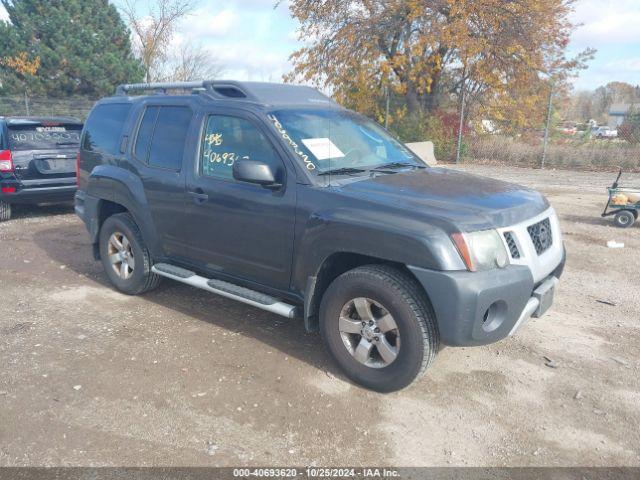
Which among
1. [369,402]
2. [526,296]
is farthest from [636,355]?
[369,402]

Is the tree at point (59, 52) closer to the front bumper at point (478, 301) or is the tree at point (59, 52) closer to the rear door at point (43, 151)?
the rear door at point (43, 151)

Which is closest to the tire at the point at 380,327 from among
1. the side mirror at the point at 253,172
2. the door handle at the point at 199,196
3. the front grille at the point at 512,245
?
the front grille at the point at 512,245

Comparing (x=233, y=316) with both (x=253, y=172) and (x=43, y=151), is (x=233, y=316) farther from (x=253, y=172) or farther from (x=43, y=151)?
(x=43, y=151)

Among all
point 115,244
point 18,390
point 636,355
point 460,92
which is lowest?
point 18,390

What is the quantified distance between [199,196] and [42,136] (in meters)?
5.60

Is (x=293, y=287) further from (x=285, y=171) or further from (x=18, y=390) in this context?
(x=18, y=390)

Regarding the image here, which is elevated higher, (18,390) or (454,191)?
(454,191)

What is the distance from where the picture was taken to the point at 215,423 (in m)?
3.21

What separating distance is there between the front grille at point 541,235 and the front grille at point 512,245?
0.24 metres

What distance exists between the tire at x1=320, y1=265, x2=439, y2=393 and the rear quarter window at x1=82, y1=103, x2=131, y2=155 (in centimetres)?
294

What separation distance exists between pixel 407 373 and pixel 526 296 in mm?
885

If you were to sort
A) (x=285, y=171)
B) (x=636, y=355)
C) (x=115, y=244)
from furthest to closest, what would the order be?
(x=115, y=244), (x=636, y=355), (x=285, y=171)

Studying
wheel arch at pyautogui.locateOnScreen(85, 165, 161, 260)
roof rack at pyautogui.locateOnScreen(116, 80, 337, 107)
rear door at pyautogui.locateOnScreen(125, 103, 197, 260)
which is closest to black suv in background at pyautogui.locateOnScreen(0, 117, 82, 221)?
wheel arch at pyautogui.locateOnScreen(85, 165, 161, 260)

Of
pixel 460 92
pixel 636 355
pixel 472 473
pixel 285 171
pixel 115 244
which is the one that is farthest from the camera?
pixel 460 92
